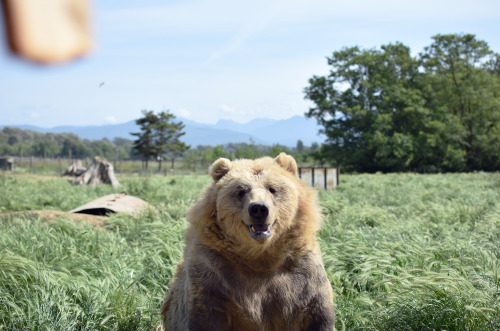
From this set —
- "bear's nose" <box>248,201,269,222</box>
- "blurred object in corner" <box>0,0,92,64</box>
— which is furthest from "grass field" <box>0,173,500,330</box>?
"blurred object in corner" <box>0,0,92,64</box>

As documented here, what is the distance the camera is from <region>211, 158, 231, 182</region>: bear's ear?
3.25 metres

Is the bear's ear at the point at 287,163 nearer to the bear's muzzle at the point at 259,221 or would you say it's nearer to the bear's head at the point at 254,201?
the bear's head at the point at 254,201

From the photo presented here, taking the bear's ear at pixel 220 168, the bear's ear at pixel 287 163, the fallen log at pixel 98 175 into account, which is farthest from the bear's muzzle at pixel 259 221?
the fallen log at pixel 98 175

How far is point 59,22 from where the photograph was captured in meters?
0.34

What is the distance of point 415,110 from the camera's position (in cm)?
3522

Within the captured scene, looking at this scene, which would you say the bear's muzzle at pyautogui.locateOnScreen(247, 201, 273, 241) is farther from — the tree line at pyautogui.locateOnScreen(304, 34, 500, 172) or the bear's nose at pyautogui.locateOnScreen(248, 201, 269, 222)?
the tree line at pyautogui.locateOnScreen(304, 34, 500, 172)

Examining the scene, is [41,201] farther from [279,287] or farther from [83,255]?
[279,287]

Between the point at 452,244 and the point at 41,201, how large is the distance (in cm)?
928

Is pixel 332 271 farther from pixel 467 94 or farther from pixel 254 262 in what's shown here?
pixel 467 94

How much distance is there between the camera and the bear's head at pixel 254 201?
2838 millimetres

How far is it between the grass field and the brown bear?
0.88m

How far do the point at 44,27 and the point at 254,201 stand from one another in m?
2.53

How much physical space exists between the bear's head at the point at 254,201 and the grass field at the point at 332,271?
1.26 m

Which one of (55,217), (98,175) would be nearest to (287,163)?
(55,217)
